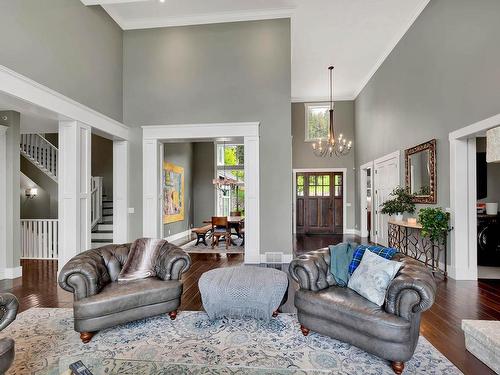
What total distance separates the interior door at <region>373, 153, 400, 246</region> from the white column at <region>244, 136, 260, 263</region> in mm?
3391

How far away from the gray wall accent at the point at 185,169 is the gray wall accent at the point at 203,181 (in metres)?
0.28

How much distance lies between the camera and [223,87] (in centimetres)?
554

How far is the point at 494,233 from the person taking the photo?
15.2 feet

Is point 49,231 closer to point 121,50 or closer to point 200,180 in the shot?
point 121,50

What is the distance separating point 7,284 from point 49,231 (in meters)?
1.69

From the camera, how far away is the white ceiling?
5.11m

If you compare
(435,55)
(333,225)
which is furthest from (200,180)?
(435,55)

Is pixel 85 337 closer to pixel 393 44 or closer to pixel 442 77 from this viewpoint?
pixel 442 77

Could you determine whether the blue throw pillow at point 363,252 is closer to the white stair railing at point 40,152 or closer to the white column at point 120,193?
the white column at point 120,193

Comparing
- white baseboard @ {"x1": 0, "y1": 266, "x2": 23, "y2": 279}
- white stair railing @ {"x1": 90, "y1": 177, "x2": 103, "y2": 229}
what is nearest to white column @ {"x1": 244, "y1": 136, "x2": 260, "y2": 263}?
white baseboard @ {"x1": 0, "y1": 266, "x2": 23, "y2": 279}

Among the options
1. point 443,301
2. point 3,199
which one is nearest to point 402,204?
point 443,301

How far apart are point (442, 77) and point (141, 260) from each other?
5.31m

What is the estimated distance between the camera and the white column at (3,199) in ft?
14.8

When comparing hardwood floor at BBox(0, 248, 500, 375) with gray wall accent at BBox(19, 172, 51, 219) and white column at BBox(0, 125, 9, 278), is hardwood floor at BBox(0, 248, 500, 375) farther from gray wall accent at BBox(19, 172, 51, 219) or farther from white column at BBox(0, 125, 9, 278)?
gray wall accent at BBox(19, 172, 51, 219)
